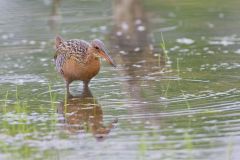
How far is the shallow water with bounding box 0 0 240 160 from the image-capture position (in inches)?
306

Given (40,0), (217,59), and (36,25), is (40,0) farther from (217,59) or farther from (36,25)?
(217,59)

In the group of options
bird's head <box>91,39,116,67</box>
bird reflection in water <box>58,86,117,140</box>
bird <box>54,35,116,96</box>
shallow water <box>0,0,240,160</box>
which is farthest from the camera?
bird <box>54,35,116,96</box>

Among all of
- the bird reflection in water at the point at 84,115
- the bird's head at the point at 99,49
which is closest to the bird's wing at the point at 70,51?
the bird's head at the point at 99,49

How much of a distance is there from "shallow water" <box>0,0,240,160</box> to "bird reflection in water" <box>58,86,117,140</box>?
11mm

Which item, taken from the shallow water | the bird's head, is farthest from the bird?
the shallow water

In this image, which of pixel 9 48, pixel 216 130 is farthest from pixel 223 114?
pixel 9 48

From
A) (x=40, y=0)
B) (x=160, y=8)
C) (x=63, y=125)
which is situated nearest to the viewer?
(x=63, y=125)

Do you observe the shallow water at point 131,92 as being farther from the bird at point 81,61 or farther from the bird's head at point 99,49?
the bird's head at point 99,49

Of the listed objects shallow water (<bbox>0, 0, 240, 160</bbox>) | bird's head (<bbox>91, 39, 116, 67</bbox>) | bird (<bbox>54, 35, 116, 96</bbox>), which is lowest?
shallow water (<bbox>0, 0, 240, 160</bbox>)

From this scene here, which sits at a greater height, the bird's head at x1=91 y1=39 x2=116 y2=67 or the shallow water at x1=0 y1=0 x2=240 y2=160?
the bird's head at x1=91 y1=39 x2=116 y2=67

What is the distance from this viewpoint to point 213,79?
1082 cm

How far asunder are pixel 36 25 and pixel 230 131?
28.4 feet

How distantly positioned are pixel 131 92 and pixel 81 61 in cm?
89

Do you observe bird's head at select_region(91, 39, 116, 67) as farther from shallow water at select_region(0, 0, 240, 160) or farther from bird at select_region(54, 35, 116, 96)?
shallow water at select_region(0, 0, 240, 160)
